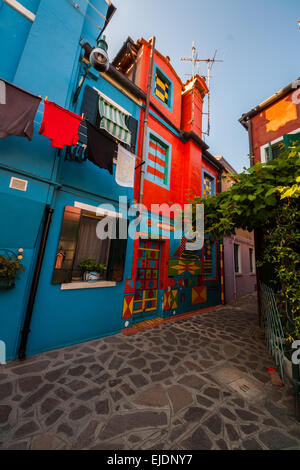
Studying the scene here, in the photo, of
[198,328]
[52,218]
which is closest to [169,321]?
[198,328]

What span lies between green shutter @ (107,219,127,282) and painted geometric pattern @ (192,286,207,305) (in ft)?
13.3

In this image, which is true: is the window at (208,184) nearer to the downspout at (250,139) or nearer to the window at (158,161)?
the downspout at (250,139)

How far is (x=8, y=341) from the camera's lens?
3.33m

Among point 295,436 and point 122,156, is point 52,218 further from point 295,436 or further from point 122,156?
point 295,436

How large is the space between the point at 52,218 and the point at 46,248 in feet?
2.26

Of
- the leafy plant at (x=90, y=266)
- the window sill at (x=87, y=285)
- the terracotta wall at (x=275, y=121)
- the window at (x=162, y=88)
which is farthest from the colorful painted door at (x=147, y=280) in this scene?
the window at (x=162, y=88)

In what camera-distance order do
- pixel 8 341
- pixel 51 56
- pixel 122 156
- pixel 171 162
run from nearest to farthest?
pixel 8 341
pixel 51 56
pixel 122 156
pixel 171 162

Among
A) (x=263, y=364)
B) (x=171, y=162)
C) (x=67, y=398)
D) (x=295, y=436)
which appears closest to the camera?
(x=295, y=436)

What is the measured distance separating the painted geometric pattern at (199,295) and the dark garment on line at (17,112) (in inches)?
300

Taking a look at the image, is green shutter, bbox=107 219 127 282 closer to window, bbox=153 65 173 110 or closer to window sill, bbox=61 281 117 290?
window sill, bbox=61 281 117 290

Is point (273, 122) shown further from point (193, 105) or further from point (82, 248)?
point (82, 248)

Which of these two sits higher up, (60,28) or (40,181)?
(60,28)

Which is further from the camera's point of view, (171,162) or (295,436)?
(171,162)
